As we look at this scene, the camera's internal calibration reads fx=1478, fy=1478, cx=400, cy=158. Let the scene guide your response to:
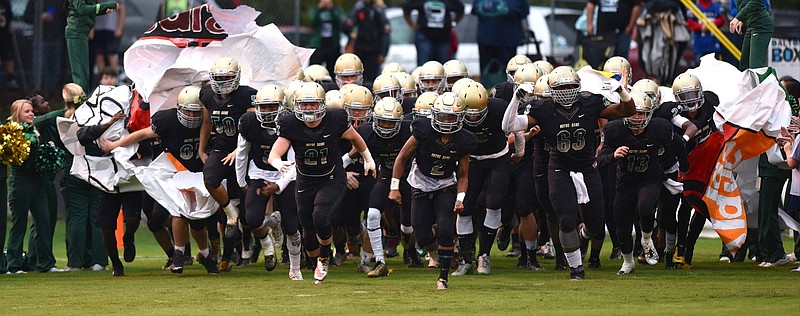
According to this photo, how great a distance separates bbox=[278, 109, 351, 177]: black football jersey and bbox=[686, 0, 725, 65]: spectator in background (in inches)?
342

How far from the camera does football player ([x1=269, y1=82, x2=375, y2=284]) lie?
1339 centimetres

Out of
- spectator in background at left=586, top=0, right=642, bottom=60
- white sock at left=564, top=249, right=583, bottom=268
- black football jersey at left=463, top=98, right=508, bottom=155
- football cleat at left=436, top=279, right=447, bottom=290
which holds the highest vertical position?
spectator in background at left=586, top=0, right=642, bottom=60

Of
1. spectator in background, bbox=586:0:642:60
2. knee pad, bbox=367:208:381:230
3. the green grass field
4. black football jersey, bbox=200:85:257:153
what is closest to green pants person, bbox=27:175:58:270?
the green grass field

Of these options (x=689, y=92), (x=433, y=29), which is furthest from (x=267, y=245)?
(x=433, y=29)

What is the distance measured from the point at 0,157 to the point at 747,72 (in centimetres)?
769

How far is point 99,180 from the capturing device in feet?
49.2

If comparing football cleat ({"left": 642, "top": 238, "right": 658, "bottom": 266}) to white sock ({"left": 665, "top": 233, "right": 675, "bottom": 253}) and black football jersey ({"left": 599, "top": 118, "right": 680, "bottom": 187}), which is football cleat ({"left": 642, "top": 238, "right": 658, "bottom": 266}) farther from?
black football jersey ({"left": 599, "top": 118, "right": 680, "bottom": 187})

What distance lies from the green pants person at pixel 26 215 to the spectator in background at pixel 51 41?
5.81m

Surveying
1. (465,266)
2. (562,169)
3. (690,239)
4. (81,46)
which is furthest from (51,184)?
(690,239)

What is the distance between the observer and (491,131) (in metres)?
14.2

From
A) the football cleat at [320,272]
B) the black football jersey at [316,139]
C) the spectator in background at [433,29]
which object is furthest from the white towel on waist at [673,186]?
the spectator in background at [433,29]

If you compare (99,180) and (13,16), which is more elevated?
(13,16)

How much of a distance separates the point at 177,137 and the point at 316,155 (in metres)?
2.02

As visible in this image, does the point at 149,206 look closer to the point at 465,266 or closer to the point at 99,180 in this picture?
the point at 99,180
